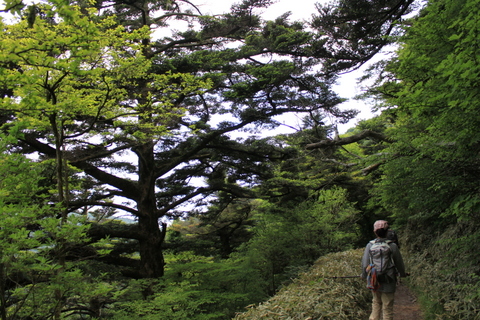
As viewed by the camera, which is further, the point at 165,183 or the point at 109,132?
the point at 165,183

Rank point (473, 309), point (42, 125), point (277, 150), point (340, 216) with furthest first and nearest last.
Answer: point (277, 150)
point (340, 216)
point (42, 125)
point (473, 309)

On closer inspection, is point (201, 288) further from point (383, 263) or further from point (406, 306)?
point (383, 263)

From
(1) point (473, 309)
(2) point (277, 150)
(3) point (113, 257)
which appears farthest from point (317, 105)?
(3) point (113, 257)

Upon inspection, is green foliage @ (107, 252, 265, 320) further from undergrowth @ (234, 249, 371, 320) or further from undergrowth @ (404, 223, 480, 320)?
undergrowth @ (404, 223, 480, 320)

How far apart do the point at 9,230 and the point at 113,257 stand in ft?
25.3

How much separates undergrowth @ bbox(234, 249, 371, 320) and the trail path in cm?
48

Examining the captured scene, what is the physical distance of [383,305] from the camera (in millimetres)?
3791

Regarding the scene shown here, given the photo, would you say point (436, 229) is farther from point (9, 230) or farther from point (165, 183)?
point (165, 183)

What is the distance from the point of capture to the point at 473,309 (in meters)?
3.65

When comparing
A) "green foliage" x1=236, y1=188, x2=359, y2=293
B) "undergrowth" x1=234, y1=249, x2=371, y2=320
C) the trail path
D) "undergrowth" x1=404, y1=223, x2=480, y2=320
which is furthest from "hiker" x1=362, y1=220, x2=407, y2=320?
"green foliage" x1=236, y1=188, x2=359, y2=293

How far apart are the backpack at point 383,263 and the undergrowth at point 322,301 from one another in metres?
0.74

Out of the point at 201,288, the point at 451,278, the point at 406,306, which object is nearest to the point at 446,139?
the point at 451,278

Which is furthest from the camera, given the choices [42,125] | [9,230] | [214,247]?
[214,247]

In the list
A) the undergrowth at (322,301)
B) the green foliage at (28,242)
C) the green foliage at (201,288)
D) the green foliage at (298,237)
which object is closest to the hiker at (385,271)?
the undergrowth at (322,301)
